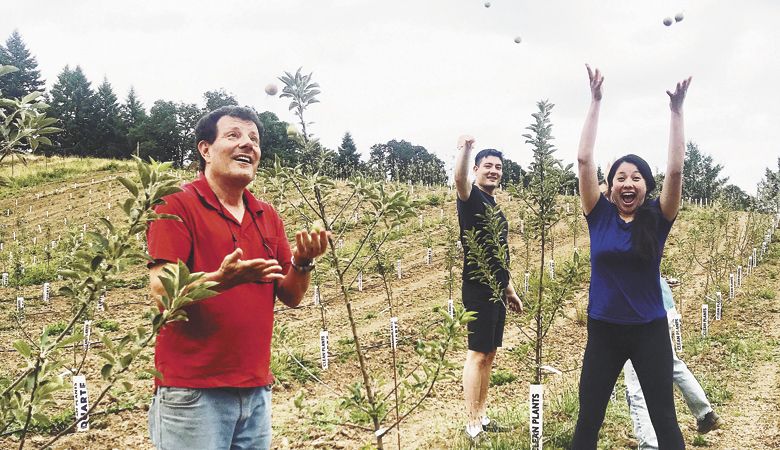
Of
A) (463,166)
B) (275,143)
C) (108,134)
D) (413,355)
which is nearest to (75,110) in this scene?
(108,134)

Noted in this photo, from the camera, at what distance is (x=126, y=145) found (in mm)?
46656

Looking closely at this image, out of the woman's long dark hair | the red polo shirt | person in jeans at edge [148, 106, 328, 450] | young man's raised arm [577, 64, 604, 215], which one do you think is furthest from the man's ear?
the woman's long dark hair

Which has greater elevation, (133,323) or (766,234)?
(766,234)

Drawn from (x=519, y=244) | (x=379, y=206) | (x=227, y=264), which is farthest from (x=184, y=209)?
(x=519, y=244)

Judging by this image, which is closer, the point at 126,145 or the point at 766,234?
the point at 766,234

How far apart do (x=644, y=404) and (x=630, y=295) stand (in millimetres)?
1109

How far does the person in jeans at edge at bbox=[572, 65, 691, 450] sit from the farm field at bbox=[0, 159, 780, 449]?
1.19 feet

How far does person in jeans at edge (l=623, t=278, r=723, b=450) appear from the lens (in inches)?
133

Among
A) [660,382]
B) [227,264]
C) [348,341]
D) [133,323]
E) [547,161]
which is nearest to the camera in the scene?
[227,264]

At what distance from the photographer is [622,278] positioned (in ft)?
9.18

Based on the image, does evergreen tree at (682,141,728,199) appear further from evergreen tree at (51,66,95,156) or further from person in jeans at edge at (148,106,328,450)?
evergreen tree at (51,66,95,156)

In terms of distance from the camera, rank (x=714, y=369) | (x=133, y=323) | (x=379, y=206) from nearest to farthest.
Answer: (x=379, y=206) → (x=714, y=369) → (x=133, y=323)

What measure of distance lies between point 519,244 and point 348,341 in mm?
10208

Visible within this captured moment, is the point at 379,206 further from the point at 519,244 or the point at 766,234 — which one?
the point at 766,234
